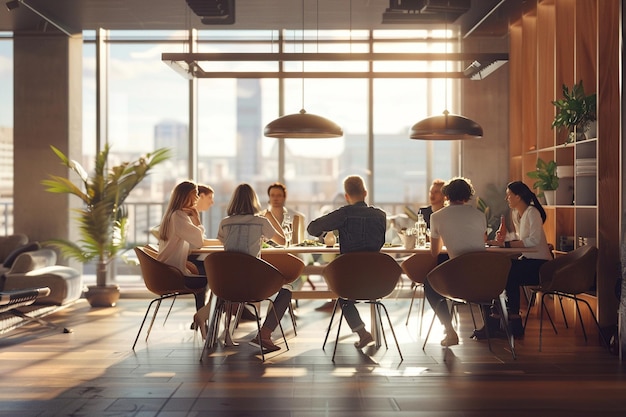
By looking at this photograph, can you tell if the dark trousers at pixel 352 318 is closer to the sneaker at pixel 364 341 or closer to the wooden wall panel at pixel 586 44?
the sneaker at pixel 364 341

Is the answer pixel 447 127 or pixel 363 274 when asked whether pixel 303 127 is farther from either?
pixel 363 274

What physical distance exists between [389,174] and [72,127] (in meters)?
3.69

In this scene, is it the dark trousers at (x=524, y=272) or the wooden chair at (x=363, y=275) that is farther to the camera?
the dark trousers at (x=524, y=272)

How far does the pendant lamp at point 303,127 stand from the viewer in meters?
6.44

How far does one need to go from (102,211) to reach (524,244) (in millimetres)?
4401

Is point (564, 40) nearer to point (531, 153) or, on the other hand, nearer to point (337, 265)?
point (531, 153)

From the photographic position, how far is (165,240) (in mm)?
6195

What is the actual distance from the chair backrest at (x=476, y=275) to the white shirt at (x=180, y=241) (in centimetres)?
179

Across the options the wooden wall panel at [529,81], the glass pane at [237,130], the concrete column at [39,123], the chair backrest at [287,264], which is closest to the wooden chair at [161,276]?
the chair backrest at [287,264]

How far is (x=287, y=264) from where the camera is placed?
6.59 m

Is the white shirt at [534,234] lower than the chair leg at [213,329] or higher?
higher

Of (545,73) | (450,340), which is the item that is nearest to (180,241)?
(450,340)

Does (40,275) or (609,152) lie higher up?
(609,152)

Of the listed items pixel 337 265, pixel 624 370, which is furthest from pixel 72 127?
pixel 624 370
